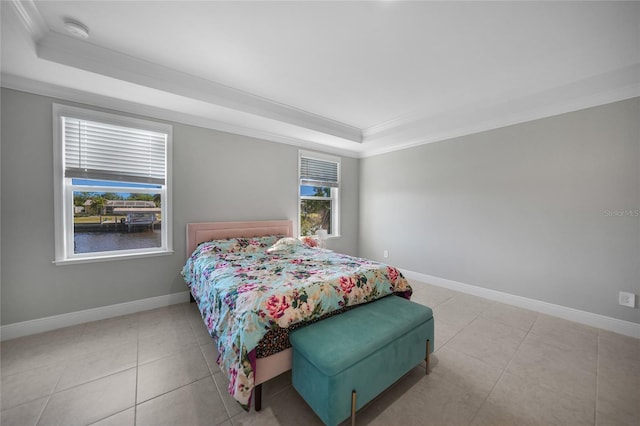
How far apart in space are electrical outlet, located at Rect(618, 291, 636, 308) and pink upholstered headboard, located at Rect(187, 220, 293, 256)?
3.96m

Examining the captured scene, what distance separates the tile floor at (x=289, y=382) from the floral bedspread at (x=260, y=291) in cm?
36

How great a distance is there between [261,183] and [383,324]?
2827 mm

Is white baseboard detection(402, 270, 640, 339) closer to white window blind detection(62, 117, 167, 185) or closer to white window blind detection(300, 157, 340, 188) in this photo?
white window blind detection(300, 157, 340, 188)

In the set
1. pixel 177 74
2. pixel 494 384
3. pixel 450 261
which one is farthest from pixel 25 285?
pixel 450 261

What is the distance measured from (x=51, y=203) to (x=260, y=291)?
2.51 metres

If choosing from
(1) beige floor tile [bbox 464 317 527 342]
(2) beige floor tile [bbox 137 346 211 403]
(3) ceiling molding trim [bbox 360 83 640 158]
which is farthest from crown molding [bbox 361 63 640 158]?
(2) beige floor tile [bbox 137 346 211 403]

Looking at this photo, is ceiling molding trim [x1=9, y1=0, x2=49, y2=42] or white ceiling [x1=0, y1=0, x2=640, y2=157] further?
white ceiling [x1=0, y1=0, x2=640, y2=157]

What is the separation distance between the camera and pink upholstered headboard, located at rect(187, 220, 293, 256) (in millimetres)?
3105

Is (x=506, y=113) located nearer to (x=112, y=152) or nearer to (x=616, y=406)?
(x=616, y=406)

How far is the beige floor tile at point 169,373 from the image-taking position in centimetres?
166

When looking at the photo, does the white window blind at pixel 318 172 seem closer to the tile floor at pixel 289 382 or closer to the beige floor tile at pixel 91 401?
the tile floor at pixel 289 382

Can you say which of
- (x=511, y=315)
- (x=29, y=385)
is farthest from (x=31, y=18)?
(x=511, y=315)

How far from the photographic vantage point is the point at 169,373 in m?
1.82

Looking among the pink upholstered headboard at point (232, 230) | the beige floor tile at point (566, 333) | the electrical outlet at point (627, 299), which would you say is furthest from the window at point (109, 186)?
the electrical outlet at point (627, 299)
